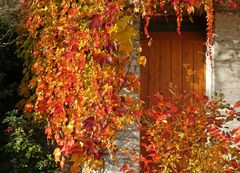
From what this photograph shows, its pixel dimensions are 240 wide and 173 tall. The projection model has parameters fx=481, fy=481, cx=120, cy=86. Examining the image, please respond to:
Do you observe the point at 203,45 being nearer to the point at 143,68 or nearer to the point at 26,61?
the point at 143,68

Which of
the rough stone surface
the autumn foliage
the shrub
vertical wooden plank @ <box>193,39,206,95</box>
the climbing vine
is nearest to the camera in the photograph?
the climbing vine

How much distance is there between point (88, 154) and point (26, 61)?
240cm

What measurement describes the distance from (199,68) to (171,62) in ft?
1.23

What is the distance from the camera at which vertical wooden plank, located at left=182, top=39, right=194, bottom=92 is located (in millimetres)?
6340

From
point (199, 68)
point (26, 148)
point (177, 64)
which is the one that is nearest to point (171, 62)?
point (177, 64)

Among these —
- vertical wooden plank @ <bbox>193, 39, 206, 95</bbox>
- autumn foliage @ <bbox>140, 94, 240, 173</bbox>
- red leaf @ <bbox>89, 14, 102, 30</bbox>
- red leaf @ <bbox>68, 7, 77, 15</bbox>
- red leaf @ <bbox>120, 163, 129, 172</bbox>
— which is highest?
red leaf @ <bbox>68, 7, 77, 15</bbox>

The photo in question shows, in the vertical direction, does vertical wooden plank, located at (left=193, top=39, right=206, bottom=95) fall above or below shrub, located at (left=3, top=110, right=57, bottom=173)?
above

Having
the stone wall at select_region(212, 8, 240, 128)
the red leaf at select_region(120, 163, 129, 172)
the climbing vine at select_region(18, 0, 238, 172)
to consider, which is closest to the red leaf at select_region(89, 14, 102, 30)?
the climbing vine at select_region(18, 0, 238, 172)

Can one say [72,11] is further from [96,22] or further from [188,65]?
[188,65]

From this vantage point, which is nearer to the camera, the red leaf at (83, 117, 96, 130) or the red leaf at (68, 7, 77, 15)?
the red leaf at (83, 117, 96, 130)

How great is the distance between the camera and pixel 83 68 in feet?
17.1

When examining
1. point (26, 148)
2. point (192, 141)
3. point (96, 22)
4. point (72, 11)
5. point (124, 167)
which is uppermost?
point (72, 11)

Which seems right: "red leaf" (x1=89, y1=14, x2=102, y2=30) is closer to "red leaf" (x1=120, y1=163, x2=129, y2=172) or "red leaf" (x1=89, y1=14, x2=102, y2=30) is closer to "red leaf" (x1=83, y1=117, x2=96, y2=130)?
"red leaf" (x1=83, y1=117, x2=96, y2=130)

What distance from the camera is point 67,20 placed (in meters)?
5.59
